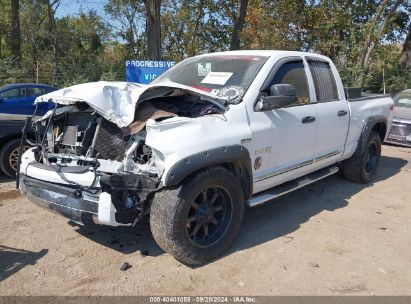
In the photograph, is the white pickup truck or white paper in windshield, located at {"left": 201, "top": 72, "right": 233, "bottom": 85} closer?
the white pickup truck

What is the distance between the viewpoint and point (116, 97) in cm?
402

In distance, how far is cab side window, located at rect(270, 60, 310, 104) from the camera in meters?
4.75

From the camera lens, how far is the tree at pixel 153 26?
1353 centimetres

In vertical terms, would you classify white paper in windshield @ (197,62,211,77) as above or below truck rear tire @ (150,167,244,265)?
above

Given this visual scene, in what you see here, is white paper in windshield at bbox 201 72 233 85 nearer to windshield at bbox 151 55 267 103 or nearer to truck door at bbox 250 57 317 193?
windshield at bbox 151 55 267 103

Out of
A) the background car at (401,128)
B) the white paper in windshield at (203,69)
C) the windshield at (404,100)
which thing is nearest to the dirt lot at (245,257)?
the white paper in windshield at (203,69)

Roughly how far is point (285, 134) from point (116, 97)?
1.83 meters

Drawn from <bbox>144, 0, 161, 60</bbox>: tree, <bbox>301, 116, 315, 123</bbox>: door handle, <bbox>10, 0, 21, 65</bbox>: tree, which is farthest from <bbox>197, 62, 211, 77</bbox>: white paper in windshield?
<bbox>10, 0, 21, 65</bbox>: tree

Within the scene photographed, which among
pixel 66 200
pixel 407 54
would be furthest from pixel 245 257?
pixel 407 54

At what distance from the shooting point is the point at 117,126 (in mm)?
4008

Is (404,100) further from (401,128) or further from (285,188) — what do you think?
(285,188)

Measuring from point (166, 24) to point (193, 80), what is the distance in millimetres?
27050

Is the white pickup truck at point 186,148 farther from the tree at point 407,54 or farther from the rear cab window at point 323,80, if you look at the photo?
the tree at point 407,54

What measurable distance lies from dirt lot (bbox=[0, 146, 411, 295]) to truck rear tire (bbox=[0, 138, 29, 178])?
3.17 feet
